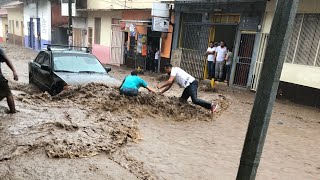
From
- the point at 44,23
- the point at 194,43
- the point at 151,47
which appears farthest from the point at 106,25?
the point at 44,23

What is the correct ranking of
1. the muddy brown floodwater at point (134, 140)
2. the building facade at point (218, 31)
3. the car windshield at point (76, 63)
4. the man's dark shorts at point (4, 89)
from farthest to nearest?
the building facade at point (218, 31) < the car windshield at point (76, 63) < the man's dark shorts at point (4, 89) < the muddy brown floodwater at point (134, 140)

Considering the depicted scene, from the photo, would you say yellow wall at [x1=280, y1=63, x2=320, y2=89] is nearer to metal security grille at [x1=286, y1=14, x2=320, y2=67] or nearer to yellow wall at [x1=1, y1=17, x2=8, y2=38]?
metal security grille at [x1=286, y1=14, x2=320, y2=67]

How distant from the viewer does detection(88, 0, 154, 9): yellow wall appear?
690 inches

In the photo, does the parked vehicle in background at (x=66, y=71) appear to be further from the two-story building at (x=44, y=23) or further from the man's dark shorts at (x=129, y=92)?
the two-story building at (x=44, y=23)

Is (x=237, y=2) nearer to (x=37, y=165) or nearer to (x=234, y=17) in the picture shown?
(x=234, y=17)

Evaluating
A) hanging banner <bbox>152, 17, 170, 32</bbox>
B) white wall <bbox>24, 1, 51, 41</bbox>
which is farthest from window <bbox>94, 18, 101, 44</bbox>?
hanging banner <bbox>152, 17, 170, 32</bbox>

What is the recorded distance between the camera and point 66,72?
25.7ft

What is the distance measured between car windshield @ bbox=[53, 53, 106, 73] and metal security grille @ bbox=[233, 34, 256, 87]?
631cm

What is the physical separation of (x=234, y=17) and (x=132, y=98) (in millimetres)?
7512

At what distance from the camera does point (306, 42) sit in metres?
10.1

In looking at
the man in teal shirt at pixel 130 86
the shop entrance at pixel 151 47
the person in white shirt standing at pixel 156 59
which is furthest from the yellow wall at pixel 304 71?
the shop entrance at pixel 151 47

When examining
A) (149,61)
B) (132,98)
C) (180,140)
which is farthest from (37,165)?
(149,61)

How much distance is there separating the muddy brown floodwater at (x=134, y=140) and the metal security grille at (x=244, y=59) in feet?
13.3

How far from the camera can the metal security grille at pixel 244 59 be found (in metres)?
12.2
